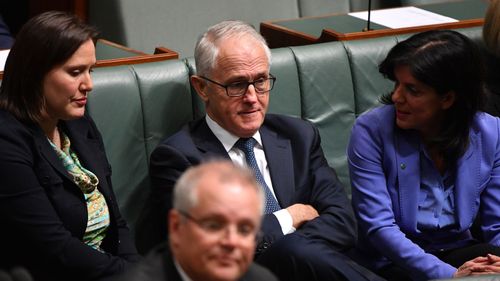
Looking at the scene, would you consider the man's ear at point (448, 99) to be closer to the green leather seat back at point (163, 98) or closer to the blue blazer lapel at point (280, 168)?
the blue blazer lapel at point (280, 168)

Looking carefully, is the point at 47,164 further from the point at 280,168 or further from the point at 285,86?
the point at 285,86

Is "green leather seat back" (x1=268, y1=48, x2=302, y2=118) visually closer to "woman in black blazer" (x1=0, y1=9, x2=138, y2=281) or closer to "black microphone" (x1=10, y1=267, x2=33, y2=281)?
"woman in black blazer" (x1=0, y1=9, x2=138, y2=281)

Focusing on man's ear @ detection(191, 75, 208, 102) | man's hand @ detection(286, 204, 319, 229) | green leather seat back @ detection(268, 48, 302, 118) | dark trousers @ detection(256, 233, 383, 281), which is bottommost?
dark trousers @ detection(256, 233, 383, 281)

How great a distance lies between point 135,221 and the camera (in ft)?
8.82

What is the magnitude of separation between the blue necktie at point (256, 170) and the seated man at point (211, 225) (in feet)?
3.01

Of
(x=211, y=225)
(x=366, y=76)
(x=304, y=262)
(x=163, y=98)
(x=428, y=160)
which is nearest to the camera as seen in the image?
(x=211, y=225)

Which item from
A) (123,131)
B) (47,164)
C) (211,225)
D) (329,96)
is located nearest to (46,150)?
(47,164)

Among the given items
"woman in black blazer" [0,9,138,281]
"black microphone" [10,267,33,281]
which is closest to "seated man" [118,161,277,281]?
"black microphone" [10,267,33,281]

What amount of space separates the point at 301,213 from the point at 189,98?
47 cm

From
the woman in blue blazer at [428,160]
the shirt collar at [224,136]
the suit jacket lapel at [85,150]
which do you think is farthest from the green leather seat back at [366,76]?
the suit jacket lapel at [85,150]

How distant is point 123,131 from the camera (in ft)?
8.80

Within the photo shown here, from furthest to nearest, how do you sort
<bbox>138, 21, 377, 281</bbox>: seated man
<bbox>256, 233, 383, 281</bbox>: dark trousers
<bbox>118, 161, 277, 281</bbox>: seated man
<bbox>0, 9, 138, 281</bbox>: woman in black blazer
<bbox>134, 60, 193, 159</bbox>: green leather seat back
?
<bbox>134, 60, 193, 159</bbox>: green leather seat back → <bbox>138, 21, 377, 281</bbox>: seated man → <bbox>256, 233, 383, 281</bbox>: dark trousers → <bbox>0, 9, 138, 281</bbox>: woman in black blazer → <bbox>118, 161, 277, 281</bbox>: seated man

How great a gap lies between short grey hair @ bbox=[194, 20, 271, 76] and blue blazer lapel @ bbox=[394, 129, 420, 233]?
16.8 inches

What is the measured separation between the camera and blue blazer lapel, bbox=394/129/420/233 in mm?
2598
